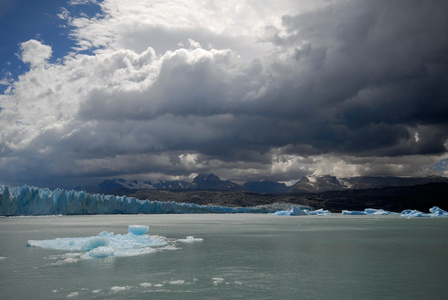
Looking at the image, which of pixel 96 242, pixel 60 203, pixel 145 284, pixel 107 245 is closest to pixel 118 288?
pixel 145 284

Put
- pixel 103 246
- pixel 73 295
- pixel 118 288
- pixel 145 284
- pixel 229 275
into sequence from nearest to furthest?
1. pixel 73 295
2. pixel 118 288
3. pixel 145 284
4. pixel 229 275
5. pixel 103 246

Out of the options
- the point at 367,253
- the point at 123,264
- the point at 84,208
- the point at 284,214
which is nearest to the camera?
the point at 123,264

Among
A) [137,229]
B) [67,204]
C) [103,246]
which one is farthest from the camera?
[67,204]

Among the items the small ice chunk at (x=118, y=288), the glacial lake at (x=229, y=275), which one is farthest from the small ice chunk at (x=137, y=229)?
the small ice chunk at (x=118, y=288)

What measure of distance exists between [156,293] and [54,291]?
8.99 feet

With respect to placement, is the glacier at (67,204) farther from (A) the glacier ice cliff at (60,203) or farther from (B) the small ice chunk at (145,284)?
(B) the small ice chunk at (145,284)

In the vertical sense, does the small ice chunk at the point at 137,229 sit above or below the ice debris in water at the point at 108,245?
above

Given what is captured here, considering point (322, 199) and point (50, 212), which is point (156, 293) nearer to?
point (50, 212)

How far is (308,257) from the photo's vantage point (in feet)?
54.3

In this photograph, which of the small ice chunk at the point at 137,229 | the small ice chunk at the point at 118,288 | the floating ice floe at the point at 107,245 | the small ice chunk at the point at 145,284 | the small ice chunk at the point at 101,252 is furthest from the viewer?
the small ice chunk at the point at 137,229

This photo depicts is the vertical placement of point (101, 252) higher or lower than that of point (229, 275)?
higher

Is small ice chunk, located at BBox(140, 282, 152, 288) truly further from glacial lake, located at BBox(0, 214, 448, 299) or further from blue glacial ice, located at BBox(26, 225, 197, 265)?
blue glacial ice, located at BBox(26, 225, 197, 265)

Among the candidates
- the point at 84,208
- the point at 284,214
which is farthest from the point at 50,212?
the point at 284,214

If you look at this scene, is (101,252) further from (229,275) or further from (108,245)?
(229,275)
